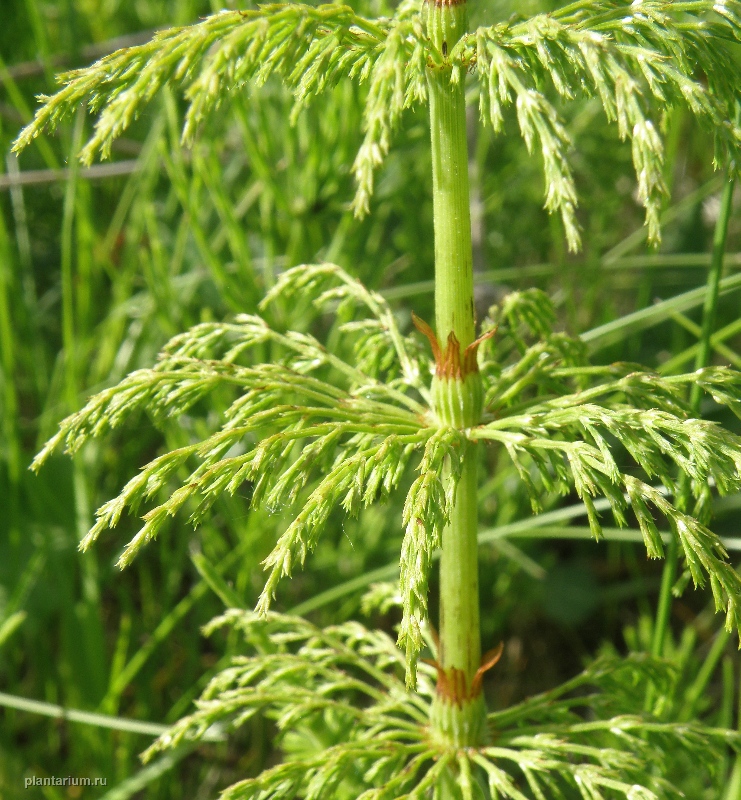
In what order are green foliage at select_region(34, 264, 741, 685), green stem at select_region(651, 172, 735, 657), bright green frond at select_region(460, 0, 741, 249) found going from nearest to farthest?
bright green frond at select_region(460, 0, 741, 249), green foliage at select_region(34, 264, 741, 685), green stem at select_region(651, 172, 735, 657)

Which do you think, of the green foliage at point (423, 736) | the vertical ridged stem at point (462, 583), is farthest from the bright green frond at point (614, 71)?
the green foliage at point (423, 736)

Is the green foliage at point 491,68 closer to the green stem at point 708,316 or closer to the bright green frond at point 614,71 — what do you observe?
the bright green frond at point 614,71

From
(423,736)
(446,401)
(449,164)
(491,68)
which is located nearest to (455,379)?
(446,401)

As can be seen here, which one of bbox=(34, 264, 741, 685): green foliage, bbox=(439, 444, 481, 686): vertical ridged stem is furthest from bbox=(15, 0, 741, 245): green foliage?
bbox=(439, 444, 481, 686): vertical ridged stem

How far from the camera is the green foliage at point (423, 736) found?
3.38 feet

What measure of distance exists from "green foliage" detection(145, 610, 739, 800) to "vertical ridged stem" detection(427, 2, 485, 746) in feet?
0.21

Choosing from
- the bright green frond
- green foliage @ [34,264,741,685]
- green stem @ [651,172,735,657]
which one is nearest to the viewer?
the bright green frond

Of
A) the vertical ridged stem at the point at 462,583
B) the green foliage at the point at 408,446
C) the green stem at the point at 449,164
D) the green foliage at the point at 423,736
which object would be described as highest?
the green stem at the point at 449,164

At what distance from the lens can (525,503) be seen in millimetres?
2117

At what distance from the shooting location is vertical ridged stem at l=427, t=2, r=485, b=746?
3.01 ft

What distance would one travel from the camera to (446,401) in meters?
1.02

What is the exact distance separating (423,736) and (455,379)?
48 centimetres

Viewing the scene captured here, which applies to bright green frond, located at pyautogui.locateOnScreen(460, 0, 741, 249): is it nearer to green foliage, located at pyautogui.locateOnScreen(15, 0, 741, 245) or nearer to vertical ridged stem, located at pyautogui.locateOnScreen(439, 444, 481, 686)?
green foliage, located at pyautogui.locateOnScreen(15, 0, 741, 245)

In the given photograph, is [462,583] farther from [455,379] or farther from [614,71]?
[614,71]
